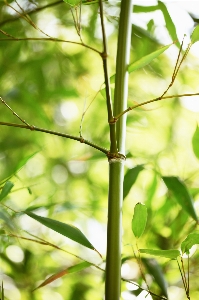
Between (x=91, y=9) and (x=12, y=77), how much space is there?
0.31 metres

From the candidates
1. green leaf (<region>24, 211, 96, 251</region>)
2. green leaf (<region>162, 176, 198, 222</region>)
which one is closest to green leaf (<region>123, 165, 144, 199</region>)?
green leaf (<region>162, 176, 198, 222</region>)

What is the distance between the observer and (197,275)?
3.23 feet

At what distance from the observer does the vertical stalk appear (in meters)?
0.52

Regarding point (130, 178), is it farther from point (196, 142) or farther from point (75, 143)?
point (75, 143)

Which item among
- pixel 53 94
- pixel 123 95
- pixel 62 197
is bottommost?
pixel 123 95

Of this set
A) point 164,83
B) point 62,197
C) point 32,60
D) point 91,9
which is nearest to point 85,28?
point 91,9

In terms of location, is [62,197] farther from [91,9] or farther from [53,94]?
[91,9]

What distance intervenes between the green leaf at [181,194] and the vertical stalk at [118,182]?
186mm

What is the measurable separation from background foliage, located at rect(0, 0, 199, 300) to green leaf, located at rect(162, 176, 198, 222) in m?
0.27

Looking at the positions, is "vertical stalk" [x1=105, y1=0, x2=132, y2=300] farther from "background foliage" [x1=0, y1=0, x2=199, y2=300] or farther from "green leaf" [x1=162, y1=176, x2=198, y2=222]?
"background foliage" [x1=0, y1=0, x2=199, y2=300]

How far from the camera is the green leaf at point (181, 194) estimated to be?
0.72m

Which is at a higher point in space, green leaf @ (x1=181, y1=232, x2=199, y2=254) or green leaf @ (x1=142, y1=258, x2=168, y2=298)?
green leaf @ (x1=142, y1=258, x2=168, y2=298)

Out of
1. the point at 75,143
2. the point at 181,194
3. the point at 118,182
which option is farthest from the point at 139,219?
the point at 75,143

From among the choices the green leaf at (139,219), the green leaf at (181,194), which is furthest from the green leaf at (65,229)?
the green leaf at (181,194)
